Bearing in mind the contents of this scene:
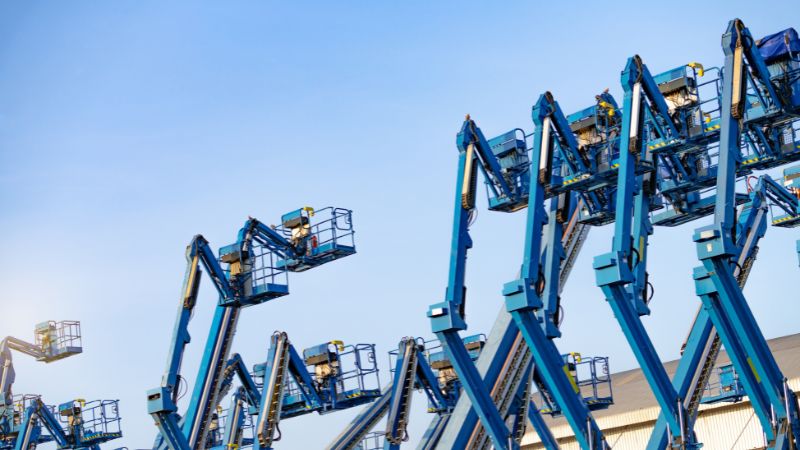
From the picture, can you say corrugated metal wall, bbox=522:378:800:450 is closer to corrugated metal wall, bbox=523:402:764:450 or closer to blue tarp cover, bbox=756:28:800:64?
corrugated metal wall, bbox=523:402:764:450

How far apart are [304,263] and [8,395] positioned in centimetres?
1590

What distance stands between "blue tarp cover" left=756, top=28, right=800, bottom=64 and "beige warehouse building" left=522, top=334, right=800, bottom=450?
1883 centimetres

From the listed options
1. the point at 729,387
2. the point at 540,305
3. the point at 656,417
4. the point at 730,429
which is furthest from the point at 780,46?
the point at 656,417

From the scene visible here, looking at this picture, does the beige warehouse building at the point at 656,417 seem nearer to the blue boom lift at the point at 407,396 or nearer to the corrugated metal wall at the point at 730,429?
the corrugated metal wall at the point at 730,429

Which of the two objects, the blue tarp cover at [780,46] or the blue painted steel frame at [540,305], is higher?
the blue tarp cover at [780,46]

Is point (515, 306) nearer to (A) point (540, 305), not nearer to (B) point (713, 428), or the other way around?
(A) point (540, 305)

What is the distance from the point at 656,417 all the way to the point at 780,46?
2320cm

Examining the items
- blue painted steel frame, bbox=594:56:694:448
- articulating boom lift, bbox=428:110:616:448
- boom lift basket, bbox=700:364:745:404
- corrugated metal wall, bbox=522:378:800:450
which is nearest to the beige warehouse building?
corrugated metal wall, bbox=522:378:800:450

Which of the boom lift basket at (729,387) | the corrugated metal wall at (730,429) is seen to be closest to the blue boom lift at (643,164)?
the boom lift basket at (729,387)

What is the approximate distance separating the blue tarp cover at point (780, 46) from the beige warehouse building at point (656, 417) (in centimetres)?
1883

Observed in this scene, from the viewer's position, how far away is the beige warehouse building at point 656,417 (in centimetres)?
4709

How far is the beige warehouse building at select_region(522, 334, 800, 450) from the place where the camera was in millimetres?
47094

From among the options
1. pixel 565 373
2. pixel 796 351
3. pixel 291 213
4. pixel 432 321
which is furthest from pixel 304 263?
pixel 796 351

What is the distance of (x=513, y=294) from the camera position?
29172mm
